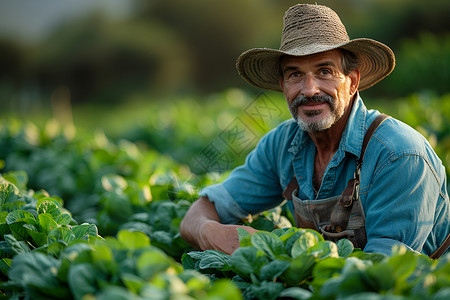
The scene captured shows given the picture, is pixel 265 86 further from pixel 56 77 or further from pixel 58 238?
pixel 56 77

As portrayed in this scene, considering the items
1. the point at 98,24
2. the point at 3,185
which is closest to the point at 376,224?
the point at 3,185

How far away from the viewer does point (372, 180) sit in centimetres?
216

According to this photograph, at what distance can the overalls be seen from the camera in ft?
7.31

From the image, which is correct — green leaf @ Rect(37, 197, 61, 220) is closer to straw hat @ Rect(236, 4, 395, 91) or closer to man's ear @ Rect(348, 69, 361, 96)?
straw hat @ Rect(236, 4, 395, 91)

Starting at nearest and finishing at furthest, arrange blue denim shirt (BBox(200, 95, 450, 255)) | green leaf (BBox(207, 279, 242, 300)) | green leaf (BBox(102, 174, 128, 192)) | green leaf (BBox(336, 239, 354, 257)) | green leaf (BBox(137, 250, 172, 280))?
1. green leaf (BBox(207, 279, 242, 300))
2. green leaf (BBox(137, 250, 172, 280))
3. green leaf (BBox(336, 239, 354, 257))
4. blue denim shirt (BBox(200, 95, 450, 255))
5. green leaf (BBox(102, 174, 128, 192))

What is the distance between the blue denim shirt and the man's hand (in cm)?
7

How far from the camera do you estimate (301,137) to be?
260cm

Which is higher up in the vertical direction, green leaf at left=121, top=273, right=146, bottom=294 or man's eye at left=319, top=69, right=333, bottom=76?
man's eye at left=319, top=69, right=333, bottom=76

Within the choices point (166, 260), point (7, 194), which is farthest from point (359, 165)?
point (7, 194)

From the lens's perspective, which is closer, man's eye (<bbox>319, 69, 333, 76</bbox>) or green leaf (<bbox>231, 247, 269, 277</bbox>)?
green leaf (<bbox>231, 247, 269, 277</bbox>)

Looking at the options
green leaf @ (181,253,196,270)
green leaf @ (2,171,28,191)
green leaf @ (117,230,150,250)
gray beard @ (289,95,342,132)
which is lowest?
green leaf @ (181,253,196,270)

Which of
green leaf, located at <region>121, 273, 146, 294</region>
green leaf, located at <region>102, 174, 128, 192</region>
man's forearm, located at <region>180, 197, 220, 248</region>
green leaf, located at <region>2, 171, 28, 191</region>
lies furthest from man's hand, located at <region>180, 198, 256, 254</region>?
green leaf, located at <region>2, 171, 28, 191</region>

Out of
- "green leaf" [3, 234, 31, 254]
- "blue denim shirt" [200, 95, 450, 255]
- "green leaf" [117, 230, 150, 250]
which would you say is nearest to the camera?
"green leaf" [117, 230, 150, 250]

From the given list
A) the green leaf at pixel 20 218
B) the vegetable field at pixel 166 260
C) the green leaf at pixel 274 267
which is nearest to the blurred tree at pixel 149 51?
the vegetable field at pixel 166 260
